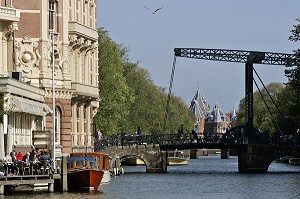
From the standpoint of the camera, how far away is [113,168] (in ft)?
373

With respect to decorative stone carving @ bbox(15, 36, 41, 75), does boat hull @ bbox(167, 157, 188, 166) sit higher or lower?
lower

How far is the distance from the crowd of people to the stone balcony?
13.3m

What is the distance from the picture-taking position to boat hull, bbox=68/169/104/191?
7725cm

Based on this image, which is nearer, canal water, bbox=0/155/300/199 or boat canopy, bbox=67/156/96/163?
canal water, bbox=0/155/300/199

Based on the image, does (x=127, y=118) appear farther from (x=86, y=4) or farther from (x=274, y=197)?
(x=274, y=197)

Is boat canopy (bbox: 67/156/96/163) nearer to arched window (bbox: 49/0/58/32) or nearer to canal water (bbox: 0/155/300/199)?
canal water (bbox: 0/155/300/199)

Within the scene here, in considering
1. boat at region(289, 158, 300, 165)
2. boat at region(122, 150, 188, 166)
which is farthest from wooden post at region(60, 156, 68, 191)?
boat at region(289, 158, 300, 165)

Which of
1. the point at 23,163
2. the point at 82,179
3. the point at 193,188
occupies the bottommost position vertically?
the point at 193,188

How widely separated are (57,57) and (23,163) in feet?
74.3

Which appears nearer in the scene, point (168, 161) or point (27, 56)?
point (27, 56)

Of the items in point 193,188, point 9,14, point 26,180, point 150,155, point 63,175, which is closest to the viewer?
point 26,180

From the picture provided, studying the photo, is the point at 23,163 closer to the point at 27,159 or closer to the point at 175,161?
the point at 27,159

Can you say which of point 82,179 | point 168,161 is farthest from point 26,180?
point 168,161

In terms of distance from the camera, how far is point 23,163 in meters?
73.5
